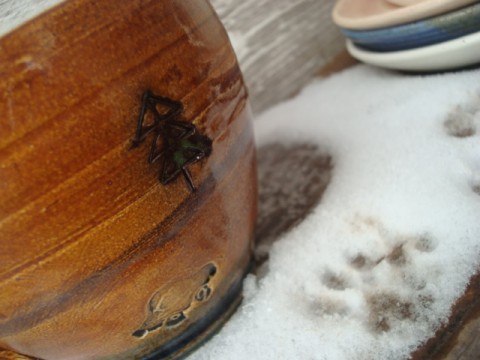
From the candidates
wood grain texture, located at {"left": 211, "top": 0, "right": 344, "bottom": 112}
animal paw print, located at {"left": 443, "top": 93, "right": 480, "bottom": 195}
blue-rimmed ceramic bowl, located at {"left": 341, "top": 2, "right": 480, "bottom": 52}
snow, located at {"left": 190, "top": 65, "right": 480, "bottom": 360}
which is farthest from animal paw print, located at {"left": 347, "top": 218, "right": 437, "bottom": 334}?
wood grain texture, located at {"left": 211, "top": 0, "right": 344, "bottom": 112}

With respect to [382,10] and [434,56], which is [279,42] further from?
[434,56]

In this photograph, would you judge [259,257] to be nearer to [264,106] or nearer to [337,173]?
[337,173]

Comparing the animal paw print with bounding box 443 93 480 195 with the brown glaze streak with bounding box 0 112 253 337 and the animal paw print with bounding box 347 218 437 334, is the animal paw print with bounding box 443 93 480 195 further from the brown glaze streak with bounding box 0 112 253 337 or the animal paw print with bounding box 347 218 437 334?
the brown glaze streak with bounding box 0 112 253 337

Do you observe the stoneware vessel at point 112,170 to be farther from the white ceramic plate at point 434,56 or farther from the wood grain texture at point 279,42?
the wood grain texture at point 279,42

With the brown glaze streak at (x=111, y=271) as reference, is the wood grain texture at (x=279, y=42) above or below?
below
